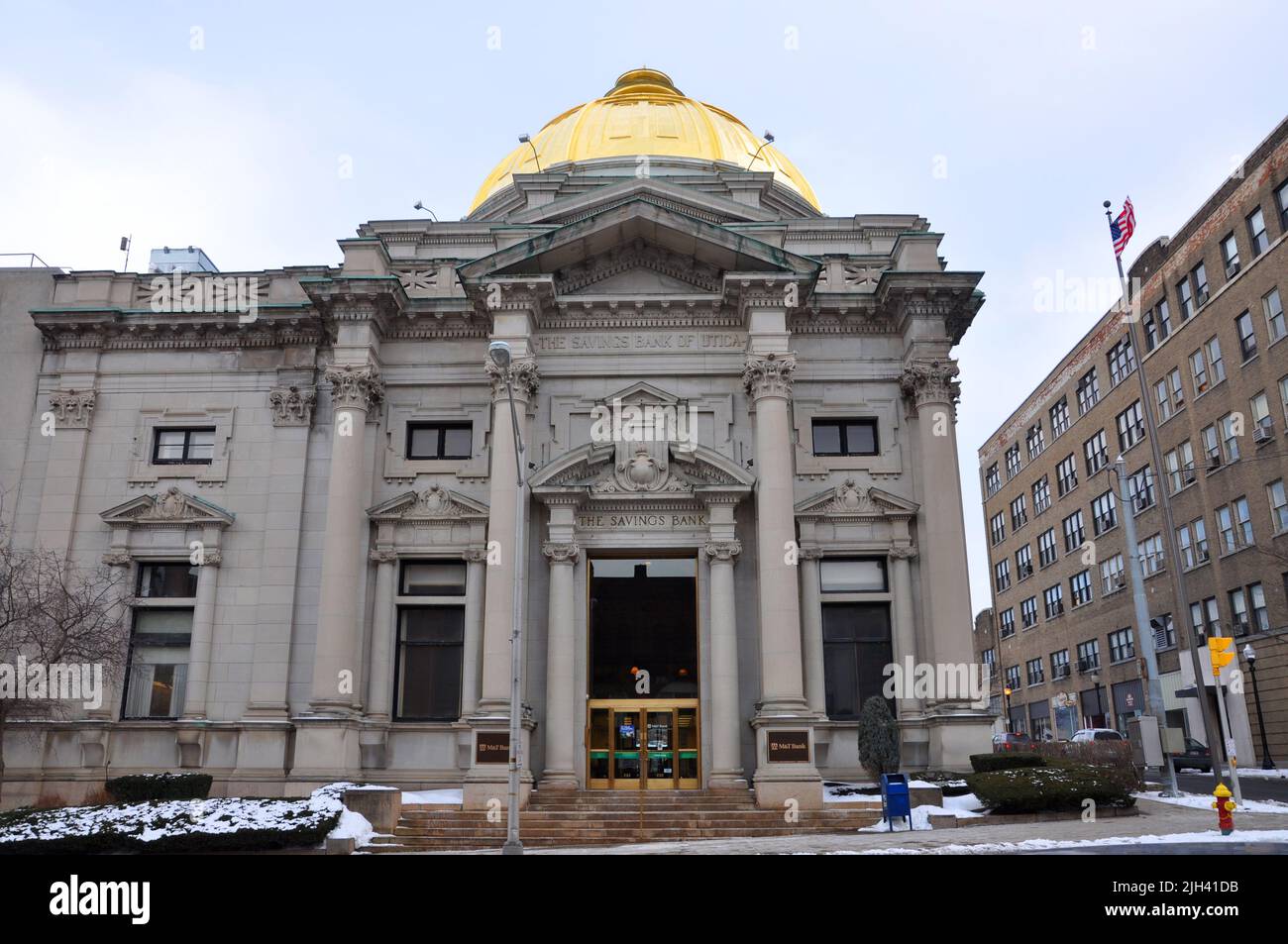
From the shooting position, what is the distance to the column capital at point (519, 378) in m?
29.5

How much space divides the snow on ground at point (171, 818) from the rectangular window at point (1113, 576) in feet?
181

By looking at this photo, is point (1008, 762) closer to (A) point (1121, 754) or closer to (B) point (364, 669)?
(A) point (1121, 754)

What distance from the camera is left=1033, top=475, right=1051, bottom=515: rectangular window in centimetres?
7738

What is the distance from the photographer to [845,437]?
3112 cm

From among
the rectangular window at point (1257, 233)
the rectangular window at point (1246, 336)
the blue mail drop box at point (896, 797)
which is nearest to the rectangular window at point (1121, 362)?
the rectangular window at point (1246, 336)

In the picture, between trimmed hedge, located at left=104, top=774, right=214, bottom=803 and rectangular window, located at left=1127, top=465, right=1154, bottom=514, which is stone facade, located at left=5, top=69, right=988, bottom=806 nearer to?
trimmed hedge, located at left=104, top=774, right=214, bottom=803

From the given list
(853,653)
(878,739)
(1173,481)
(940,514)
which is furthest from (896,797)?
(1173,481)

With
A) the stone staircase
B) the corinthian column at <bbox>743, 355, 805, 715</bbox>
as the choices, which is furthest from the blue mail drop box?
the corinthian column at <bbox>743, 355, 805, 715</bbox>

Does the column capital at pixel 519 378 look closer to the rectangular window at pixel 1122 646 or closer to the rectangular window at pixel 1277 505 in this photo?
the rectangular window at pixel 1277 505

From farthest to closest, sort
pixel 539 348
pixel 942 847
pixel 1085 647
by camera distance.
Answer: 1. pixel 1085 647
2. pixel 539 348
3. pixel 942 847

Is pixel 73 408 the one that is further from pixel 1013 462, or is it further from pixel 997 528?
pixel 997 528

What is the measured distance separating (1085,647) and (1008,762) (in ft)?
164
